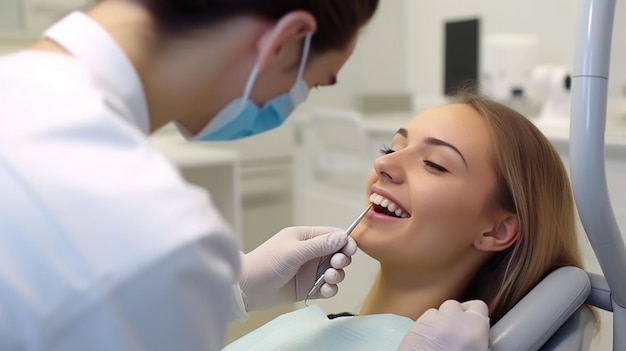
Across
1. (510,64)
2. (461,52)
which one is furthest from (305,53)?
(461,52)

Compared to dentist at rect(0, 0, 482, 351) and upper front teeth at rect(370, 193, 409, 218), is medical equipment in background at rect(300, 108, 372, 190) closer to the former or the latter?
upper front teeth at rect(370, 193, 409, 218)

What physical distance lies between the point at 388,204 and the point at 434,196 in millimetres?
87

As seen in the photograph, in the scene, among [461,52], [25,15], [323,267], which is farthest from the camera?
[461,52]

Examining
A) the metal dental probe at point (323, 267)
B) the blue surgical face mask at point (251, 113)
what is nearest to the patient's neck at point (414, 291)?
the metal dental probe at point (323, 267)

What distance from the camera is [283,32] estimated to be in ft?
2.40

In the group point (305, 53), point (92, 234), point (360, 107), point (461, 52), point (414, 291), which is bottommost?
point (360, 107)

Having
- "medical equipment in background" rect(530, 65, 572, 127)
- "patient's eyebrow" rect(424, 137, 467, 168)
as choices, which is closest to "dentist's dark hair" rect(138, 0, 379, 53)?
"patient's eyebrow" rect(424, 137, 467, 168)

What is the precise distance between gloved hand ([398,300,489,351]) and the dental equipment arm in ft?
0.72

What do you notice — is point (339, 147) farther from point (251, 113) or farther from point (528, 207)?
point (251, 113)

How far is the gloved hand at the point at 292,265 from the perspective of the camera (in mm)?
1195

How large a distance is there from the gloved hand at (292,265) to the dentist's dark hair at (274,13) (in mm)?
487

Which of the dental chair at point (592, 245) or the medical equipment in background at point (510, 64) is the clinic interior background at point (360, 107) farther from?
the dental chair at point (592, 245)

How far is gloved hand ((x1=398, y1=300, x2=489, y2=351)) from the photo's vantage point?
0.96 metres

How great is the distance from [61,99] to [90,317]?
0.21m
